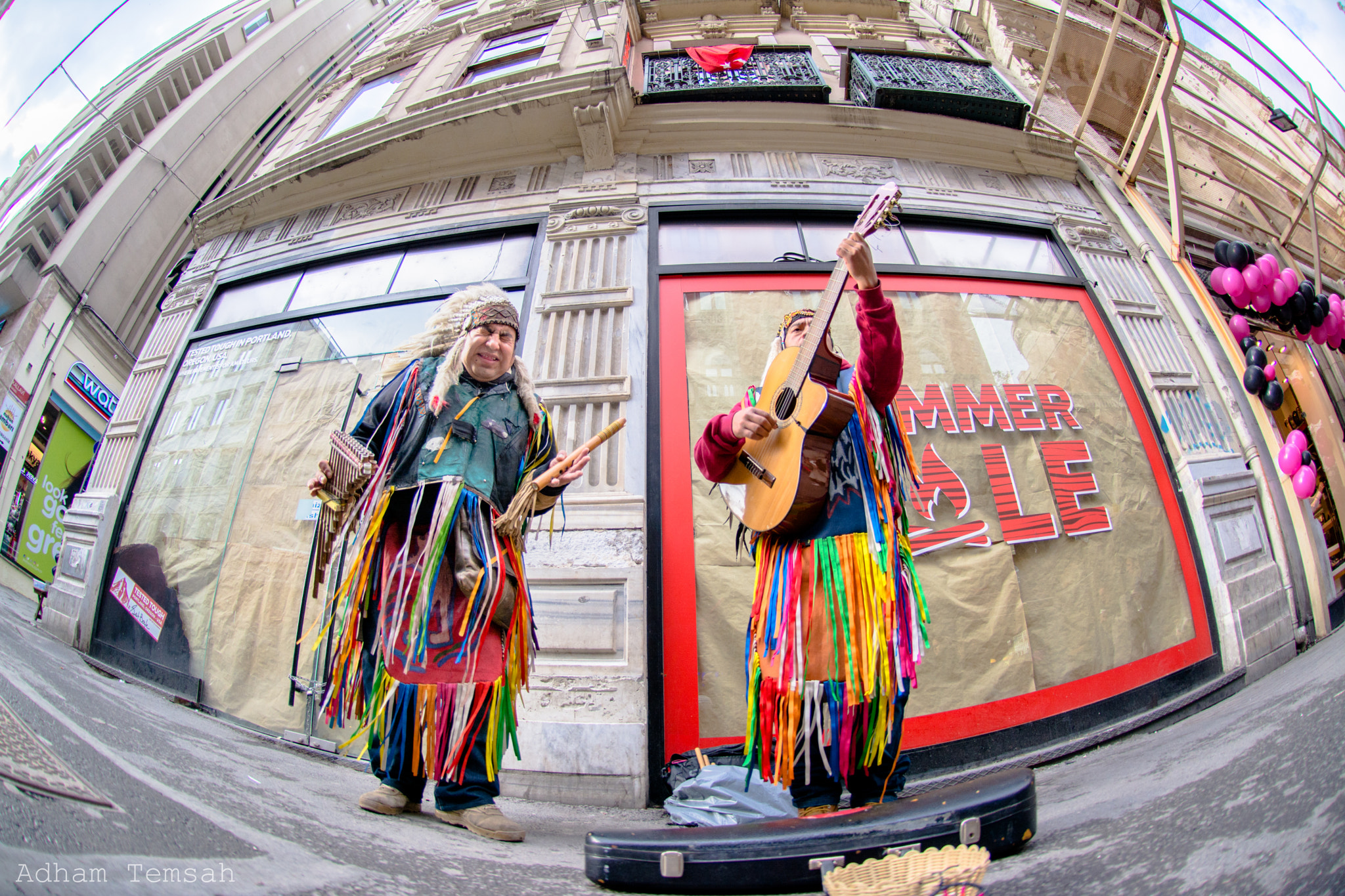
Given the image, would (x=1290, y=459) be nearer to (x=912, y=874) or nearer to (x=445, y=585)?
(x=912, y=874)

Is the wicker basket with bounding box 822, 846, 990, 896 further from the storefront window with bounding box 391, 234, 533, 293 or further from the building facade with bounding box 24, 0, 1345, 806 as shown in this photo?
the storefront window with bounding box 391, 234, 533, 293

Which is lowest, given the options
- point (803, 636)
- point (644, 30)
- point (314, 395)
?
point (803, 636)

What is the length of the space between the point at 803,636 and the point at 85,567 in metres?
4.43

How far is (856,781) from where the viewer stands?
130 centimetres

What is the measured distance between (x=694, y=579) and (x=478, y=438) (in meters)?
1.39

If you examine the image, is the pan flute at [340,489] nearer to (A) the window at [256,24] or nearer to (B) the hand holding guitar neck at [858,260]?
(B) the hand holding guitar neck at [858,260]

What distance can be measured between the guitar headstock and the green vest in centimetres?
126

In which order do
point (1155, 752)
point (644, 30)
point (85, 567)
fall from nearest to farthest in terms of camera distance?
point (1155, 752) < point (85, 567) < point (644, 30)

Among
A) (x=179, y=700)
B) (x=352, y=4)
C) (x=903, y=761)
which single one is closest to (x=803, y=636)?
(x=903, y=761)

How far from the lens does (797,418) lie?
4.88 feet

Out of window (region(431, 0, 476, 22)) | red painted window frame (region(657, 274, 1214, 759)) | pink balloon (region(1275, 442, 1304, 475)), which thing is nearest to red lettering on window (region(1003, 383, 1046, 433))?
red painted window frame (region(657, 274, 1214, 759))

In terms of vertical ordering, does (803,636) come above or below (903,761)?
above

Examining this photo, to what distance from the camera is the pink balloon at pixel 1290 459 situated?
2.77 m

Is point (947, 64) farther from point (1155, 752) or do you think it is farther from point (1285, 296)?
point (1155, 752)
